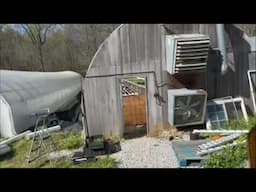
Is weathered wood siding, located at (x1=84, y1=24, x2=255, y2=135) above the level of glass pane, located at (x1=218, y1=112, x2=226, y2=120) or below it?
above

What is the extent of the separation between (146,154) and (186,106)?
50.3 inches

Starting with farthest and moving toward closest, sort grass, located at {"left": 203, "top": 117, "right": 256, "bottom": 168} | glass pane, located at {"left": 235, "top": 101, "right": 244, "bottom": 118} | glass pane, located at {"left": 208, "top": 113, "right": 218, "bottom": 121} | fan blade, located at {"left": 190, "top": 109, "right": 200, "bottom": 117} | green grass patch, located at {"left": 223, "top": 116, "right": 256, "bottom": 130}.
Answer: glass pane, located at {"left": 235, "top": 101, "right": 244, "bottom": 118} < glass pane, located at {"left": 208, "top": 113, "right": 218, "bottom": 121} < fan blade, located at {"left": 190, "top": 109, "right": 200, "bottom": 117} < green grass patch, located at {"left": 223, "top": 116, "right": 256, "bottom": 130} < grass, located at {"left": 203, "top": 117, "right": 256, "bottom": 168}

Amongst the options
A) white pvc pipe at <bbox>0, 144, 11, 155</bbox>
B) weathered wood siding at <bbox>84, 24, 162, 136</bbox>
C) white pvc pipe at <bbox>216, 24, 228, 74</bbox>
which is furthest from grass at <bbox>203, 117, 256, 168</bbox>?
white pvc pipe at <bbox>0, 144, 11, 155</bbox>

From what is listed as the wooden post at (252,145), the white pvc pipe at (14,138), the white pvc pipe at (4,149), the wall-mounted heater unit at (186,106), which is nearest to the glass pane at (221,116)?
the wall-mounted heater unit at (186,106)

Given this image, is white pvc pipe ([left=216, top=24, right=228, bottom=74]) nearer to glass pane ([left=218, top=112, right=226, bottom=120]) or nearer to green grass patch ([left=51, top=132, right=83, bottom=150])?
glass pane ([left=218, top=112, right=226, bottom=120])

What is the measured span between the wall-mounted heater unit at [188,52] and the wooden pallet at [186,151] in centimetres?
132

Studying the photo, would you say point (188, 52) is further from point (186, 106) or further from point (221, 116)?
point (221, 116)

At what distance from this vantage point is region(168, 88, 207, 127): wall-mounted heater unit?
5520 mm

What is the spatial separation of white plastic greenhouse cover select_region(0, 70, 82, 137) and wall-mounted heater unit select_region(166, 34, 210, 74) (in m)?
3.49

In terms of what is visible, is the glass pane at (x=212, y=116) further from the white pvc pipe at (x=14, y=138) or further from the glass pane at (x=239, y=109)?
the white pvc pipe at (x=14, y=138)

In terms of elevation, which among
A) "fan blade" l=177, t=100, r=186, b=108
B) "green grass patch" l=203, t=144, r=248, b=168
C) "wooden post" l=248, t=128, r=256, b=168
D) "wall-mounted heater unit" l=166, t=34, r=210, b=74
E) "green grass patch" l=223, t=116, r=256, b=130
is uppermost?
"wall-mounted heater unit" l=166, t=34, r=210, b=74

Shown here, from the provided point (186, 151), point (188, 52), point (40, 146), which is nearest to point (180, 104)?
point (188, 52)

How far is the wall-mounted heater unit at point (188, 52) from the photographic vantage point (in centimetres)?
523
